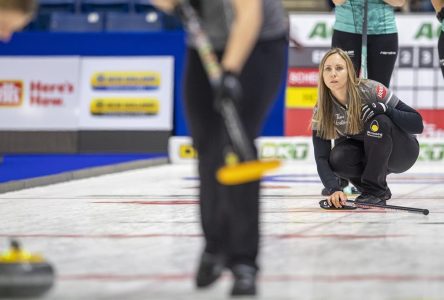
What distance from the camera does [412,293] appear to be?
8.12 feet

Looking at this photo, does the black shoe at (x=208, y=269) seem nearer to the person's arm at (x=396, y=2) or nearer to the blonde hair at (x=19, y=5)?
the blonde hair at (x=19, y=5)

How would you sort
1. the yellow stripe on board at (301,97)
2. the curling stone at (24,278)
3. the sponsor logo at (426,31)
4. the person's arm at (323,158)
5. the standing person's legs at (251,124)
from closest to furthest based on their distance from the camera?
the curling stone at (24,278)
the standing person's legs at (251,124)
the person's arm at (323,158)
the sponsor logo at (426,31)
the yellow stripe on board at (301,97)

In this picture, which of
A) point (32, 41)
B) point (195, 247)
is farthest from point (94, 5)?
point (195, 247)

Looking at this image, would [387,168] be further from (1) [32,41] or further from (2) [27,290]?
(1) [32,41]

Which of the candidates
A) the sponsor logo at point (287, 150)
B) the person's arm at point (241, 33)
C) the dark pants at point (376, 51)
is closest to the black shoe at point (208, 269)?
the person's arm at point (241, 33)

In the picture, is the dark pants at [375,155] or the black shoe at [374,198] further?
the black shoe at [374,198]

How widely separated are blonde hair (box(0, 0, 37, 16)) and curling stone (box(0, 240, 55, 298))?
769mm

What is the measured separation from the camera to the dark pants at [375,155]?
4.68 meters

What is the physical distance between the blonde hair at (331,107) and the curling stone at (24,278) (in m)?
2.42

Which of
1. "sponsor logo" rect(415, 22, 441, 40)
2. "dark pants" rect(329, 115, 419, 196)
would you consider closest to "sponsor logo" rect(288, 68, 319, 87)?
"sponsor logo" rect(415, 22, 441, 40)

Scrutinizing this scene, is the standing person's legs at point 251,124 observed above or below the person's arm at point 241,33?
below

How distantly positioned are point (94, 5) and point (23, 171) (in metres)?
4.88

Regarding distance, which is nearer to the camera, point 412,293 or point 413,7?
point 412,293

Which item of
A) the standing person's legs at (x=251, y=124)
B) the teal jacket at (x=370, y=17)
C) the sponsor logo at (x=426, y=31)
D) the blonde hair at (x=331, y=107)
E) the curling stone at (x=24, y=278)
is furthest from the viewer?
the sponsor logo at (x=426, y=31)
